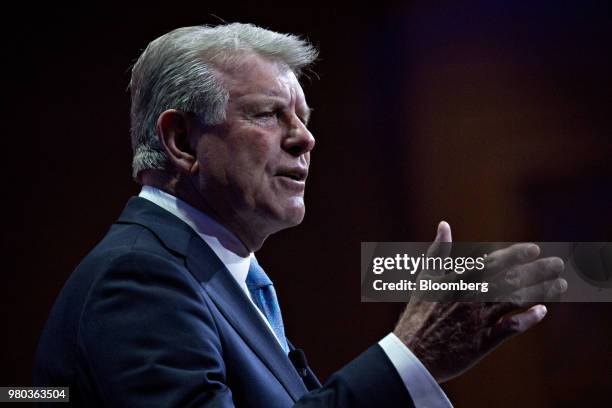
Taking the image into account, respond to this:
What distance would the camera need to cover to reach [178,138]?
4.51 feet

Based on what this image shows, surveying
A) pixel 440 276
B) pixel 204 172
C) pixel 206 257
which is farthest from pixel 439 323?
pixel 204 172

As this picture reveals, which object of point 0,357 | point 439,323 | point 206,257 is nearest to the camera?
point 439,323

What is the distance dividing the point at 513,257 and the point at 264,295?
22.9 inches

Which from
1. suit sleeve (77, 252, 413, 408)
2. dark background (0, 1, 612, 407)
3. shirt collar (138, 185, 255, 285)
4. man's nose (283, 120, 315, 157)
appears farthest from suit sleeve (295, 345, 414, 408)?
dark background (0, 1, 612, 407)

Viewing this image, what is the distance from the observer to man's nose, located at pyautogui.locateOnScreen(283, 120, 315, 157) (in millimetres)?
1386

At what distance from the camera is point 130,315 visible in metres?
1.07

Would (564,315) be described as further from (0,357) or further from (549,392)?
(0,357)

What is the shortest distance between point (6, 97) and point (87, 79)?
0.26m

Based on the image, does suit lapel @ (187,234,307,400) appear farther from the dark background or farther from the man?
the dark background

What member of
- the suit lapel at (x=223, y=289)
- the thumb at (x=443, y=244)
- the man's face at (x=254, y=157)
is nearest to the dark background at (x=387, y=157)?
the man's face at (x=254, y=157)

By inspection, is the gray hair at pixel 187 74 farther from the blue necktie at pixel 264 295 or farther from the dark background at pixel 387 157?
the dark background at pixel 387 157

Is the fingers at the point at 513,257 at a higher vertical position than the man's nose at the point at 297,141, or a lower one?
lower

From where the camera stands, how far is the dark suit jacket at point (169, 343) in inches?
40.7

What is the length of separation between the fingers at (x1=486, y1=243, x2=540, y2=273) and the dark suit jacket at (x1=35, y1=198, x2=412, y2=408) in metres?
0.20
